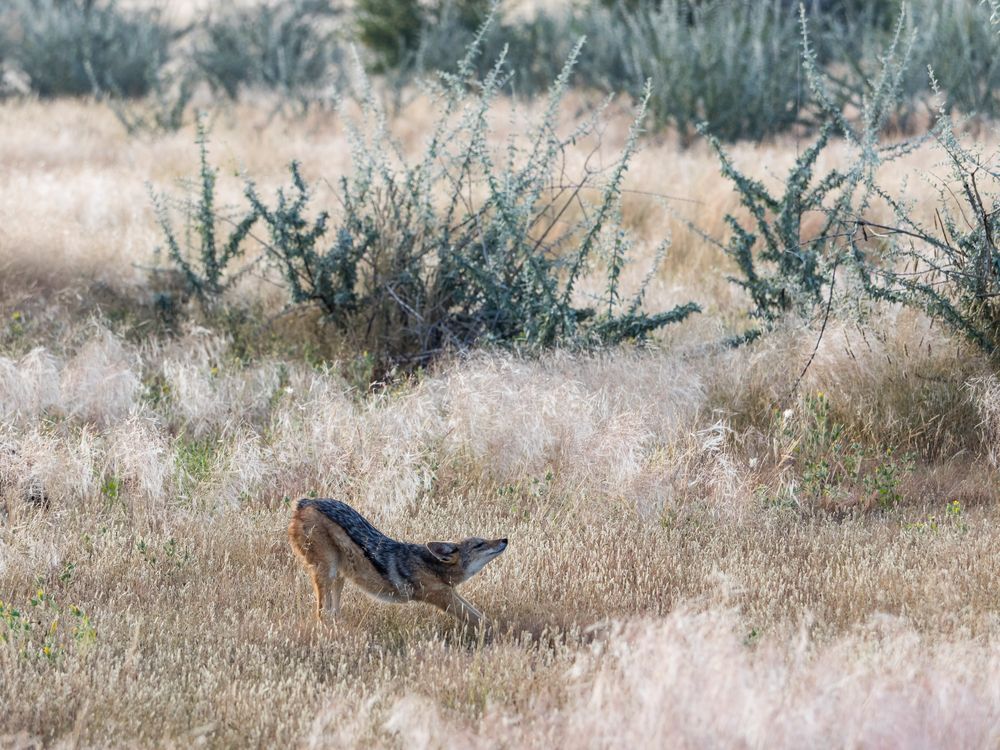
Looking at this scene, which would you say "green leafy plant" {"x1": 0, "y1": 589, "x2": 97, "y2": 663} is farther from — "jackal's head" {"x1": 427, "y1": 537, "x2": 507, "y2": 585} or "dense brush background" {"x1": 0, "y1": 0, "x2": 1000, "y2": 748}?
"jackal's head" {"x1": 427, "y1": 537, "x2": 507, "y2": 585}

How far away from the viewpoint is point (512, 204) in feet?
23.0

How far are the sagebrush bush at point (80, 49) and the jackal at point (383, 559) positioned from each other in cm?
1315

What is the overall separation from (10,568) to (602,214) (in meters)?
3.67

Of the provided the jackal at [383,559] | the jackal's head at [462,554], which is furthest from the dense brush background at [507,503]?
the jackal's head at [462,554]

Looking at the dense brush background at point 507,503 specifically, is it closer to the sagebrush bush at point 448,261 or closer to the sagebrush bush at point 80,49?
the sagebrush bush at point 448,261

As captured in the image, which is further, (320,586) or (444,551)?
(320,586)

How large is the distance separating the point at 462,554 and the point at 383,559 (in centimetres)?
27

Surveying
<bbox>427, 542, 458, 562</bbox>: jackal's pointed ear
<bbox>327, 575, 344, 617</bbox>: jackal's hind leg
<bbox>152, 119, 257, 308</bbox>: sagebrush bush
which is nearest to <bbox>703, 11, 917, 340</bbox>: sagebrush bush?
<bbox>152, 119, 257, 308</bbox>: sagebrush bush

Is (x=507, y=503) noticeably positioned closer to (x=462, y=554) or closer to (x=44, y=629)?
(x=462, y=554)

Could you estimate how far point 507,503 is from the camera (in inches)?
210

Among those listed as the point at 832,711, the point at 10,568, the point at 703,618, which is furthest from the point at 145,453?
the point at 832,711

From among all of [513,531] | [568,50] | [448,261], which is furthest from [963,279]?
[568,50]

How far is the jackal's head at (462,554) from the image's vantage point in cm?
411

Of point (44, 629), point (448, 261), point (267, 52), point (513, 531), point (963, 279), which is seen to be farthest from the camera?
point (267, 52)
